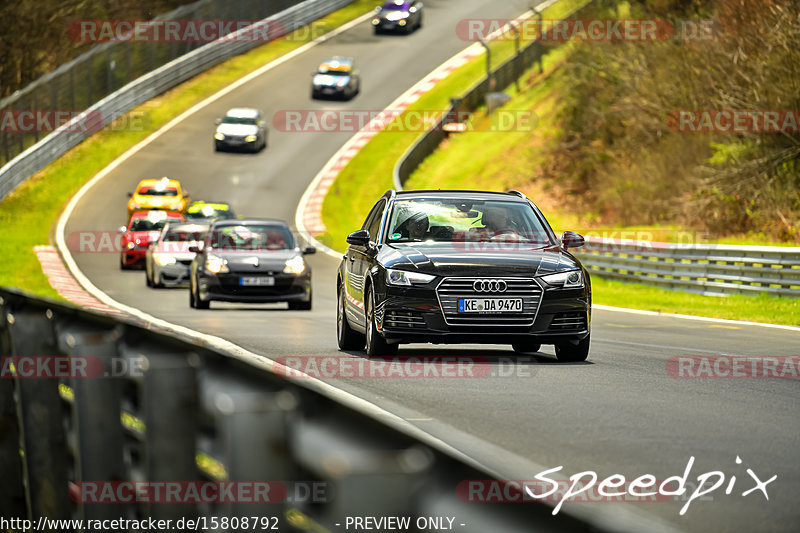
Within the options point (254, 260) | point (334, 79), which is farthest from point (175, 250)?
point (334, 79)

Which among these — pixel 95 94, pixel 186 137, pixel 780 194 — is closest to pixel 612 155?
pixel 780 194

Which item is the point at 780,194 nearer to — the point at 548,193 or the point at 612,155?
the point at 612,155

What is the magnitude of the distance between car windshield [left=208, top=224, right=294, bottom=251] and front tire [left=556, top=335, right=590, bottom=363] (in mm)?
9685

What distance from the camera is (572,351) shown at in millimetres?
13016

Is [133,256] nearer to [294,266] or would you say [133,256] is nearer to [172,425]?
[294,266]

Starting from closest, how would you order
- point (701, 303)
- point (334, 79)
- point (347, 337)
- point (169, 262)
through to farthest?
point (347, 337) < point (701, 303) < point (169, 262) < point (334, 79)

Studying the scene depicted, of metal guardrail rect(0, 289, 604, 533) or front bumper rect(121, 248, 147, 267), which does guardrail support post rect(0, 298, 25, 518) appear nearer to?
metal guardrail rect(0, 289, 604, 533)

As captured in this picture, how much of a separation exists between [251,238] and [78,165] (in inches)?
1323

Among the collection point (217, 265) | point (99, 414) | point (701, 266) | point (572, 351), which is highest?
point (99, 414)

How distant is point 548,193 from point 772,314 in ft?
106

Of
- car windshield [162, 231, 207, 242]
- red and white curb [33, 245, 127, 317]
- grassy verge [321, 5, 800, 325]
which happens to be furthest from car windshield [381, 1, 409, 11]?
car windshield [162, 231, 207, 242]

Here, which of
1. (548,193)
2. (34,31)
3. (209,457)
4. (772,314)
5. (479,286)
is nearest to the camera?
(209,457)

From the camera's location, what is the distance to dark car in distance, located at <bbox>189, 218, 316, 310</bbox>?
832 inches

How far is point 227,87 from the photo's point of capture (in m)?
66.9
